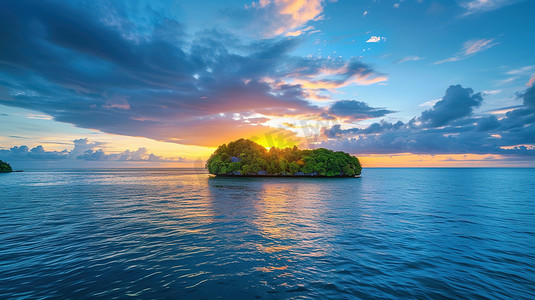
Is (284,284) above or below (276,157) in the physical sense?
below

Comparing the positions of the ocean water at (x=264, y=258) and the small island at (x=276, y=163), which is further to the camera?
the small island at (x=276, y=163)

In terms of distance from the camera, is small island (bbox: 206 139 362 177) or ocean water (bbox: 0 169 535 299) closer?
ocean water (bbox: 0 169 535 299)

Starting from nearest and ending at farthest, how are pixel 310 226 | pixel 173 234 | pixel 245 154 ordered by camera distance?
pixel 173 234 < pixel 310 226 < pixel 245 154

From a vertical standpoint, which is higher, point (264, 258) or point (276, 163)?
point (276, 163)

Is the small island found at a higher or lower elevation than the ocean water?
higher

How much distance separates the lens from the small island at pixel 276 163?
16625 cm

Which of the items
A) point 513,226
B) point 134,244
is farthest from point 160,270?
point 513,226

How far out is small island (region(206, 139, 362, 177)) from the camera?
166250 millimetres

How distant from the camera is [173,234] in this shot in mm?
20688

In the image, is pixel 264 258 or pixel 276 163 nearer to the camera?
pixel 264 258

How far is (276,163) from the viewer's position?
573ft

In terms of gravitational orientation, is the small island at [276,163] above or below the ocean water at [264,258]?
above

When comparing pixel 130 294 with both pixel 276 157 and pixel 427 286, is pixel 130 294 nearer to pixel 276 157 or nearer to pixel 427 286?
pixel 427 286

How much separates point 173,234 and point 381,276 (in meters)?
17.5
